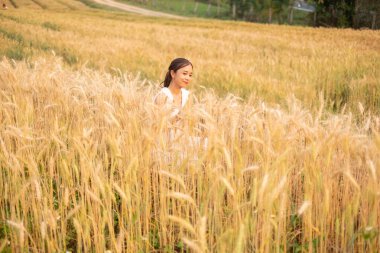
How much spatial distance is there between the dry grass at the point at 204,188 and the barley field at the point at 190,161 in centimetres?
1

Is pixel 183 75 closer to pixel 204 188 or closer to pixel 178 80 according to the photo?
pixel 178 80

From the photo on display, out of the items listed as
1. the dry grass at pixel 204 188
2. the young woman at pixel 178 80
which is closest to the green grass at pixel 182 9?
the young woman at pixel 178 80

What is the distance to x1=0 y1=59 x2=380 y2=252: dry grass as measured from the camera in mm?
1767

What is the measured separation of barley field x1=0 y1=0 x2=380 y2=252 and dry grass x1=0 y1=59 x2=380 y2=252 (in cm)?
1

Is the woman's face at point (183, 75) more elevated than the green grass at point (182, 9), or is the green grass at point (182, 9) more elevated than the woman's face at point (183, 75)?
the green grass at point (182, 9)

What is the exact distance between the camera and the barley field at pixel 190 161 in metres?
1.82

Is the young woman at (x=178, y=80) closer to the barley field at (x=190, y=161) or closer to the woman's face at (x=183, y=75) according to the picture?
the woman's face at (x=183, y=75)

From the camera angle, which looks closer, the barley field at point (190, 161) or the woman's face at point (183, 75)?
the barley field at point (190, 161)

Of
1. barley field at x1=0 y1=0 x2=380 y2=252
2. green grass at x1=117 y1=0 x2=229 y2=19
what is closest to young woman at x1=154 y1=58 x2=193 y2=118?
barley field at x1=0 y1=0 x2=380 y2=252

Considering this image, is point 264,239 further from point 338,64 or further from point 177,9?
point 177,9

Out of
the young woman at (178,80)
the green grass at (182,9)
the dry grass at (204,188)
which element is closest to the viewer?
the dry grass at (204,188)

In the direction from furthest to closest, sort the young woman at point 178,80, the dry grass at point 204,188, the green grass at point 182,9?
the green grass at point 182,9 < the young woman at point 178,80 < the dry grass at point 204,188

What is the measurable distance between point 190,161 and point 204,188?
222mm

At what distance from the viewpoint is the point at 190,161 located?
2428 millimetres
